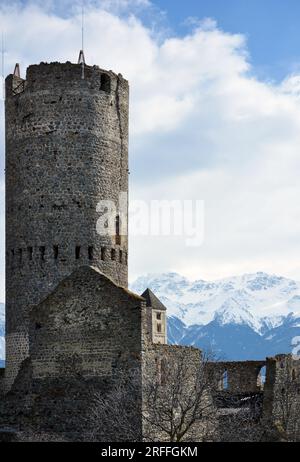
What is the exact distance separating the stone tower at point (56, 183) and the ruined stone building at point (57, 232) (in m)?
0.05

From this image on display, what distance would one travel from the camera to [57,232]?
149 feet

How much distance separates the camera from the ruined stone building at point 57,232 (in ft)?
133

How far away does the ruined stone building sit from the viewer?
4069cm

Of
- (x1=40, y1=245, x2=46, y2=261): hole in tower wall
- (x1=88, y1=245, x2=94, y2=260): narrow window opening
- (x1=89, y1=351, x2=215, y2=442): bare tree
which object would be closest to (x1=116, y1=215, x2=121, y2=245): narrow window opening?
(x1=88, y1=245, x2=94, y2=260): narrow window opening

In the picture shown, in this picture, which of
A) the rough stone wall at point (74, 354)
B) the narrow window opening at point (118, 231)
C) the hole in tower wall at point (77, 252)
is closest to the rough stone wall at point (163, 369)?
the rough stone wall at point (74, 354)

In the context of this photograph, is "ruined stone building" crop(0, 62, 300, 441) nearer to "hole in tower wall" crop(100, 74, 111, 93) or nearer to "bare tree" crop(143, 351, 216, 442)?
"hole in tower wall" crop(100, 74, 111, 93)

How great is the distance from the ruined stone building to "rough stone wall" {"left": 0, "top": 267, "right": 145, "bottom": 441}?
0.18 feet

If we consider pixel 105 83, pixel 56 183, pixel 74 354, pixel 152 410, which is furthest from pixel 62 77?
pixel 152 410

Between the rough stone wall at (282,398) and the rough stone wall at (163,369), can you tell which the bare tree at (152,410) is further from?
the rough stone wall at (282,398)

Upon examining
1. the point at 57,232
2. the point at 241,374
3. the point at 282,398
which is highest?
the point at 57,232

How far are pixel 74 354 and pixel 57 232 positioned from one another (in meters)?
7.08

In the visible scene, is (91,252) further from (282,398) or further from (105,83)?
(282,398)
